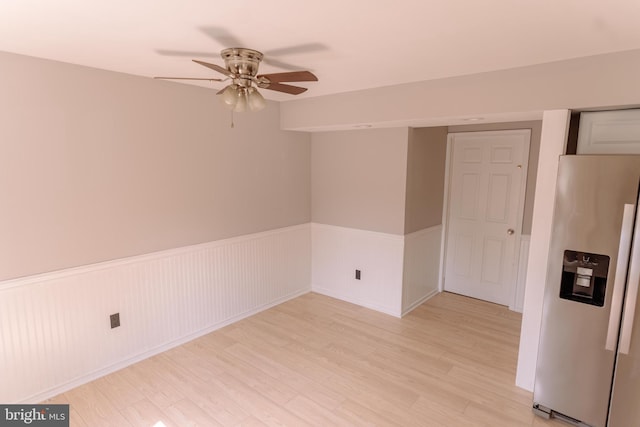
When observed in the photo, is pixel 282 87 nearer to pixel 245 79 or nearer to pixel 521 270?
pixel 245 79

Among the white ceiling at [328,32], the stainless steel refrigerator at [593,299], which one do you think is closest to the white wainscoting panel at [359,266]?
the stainless steel refrigerator at [593,299]

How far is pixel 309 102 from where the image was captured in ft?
12.3

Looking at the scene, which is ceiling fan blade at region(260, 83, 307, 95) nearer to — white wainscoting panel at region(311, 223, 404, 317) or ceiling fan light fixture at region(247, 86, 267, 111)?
ceiling fan light fixture at region(247, 86, 267, 111)

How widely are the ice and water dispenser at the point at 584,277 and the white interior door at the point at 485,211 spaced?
1.86 m

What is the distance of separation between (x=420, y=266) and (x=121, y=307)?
315 centimetres

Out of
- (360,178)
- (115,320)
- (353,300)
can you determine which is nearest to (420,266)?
(353,300)

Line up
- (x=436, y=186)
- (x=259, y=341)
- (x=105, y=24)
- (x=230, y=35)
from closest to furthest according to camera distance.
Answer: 1. (x=105, y=24)
2. (x=230, y=35)
3. (x=259, y=341)
4. (x=436, y=186)

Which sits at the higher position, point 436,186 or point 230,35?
point 230,35

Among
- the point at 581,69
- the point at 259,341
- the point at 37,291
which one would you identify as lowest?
the point at 259,341

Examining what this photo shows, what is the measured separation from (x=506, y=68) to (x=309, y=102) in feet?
6.26

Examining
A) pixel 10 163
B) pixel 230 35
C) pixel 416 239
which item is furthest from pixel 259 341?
pixel 230 35

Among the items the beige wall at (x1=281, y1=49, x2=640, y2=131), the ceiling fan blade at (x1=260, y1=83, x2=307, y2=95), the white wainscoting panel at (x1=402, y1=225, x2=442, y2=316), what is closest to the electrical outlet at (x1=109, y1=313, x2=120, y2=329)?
the ceiling fan blade at (x1=260, y1=83, x2=307, y2=95)

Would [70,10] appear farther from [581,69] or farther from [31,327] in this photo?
[581,69]

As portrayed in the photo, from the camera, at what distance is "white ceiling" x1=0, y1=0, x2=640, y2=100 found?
1.57 metres
